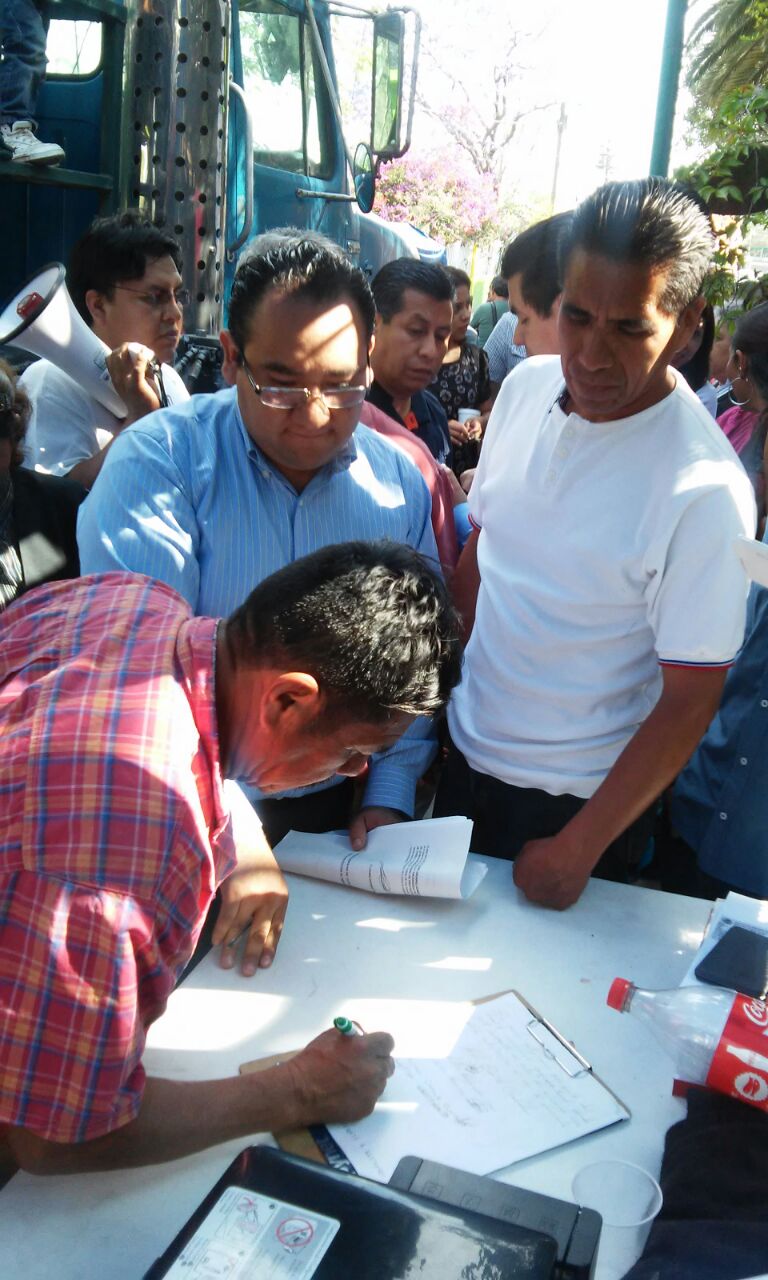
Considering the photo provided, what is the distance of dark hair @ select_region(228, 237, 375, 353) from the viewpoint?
183 cm

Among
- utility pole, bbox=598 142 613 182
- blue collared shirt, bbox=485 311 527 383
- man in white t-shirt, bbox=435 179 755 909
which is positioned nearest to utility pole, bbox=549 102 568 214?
utility pole, bbox=598 142 613 182

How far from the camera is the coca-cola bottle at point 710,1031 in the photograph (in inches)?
45.4

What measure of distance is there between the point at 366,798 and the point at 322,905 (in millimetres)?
302

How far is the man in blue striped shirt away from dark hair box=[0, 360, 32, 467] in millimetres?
302

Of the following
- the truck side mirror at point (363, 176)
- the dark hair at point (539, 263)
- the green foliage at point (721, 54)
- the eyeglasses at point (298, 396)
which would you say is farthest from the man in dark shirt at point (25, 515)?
the green foliage at point (721, 54)

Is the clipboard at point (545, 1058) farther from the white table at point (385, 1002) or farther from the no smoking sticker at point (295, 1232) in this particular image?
the no smoking sticker at point (295, 1232)

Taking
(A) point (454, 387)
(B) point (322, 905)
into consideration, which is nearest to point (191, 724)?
(B) point (322, 905)

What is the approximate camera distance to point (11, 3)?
345 cm

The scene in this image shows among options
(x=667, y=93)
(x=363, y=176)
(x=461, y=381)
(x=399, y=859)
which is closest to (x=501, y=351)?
(x=461, y=381)

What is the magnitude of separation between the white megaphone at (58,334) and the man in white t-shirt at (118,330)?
1.4 inches

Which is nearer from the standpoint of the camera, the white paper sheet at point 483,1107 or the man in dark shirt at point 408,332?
the white paper sheet at point 483,1107

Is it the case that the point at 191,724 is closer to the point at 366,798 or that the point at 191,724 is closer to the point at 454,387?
the point at 366,798

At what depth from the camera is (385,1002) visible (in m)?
1.40

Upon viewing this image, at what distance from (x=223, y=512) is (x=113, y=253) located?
1620 mm
